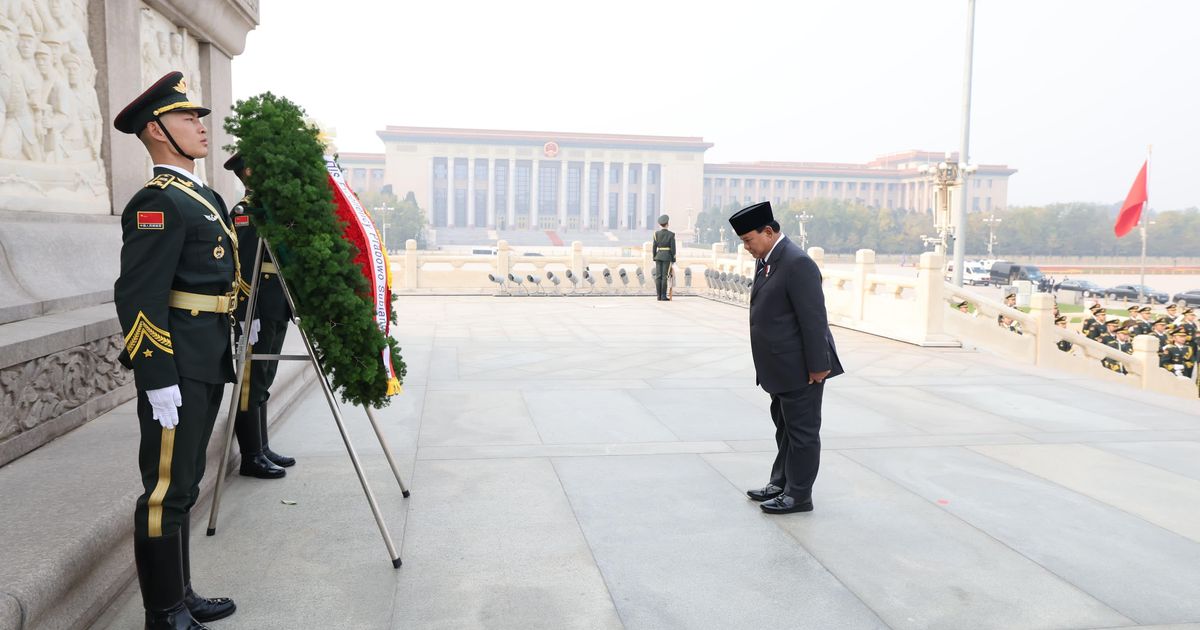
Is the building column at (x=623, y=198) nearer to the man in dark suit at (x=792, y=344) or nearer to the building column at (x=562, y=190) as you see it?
the building column at (x=562, y=190)

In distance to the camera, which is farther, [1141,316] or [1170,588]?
[1141,316]

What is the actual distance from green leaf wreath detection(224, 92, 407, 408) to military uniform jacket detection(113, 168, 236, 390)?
0.23m

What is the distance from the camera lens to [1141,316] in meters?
15.8

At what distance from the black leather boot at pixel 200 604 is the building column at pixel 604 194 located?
97964 millimetres

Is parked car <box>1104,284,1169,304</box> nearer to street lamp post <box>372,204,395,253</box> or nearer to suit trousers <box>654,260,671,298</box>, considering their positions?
suit trousers <box>654,260,671,298</box>

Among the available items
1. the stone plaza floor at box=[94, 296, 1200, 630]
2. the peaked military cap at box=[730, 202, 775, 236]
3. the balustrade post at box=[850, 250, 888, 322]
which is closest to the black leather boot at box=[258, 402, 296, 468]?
the stone plaza floor at box=[94, 296, 1200, 630]

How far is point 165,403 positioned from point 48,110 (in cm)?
337

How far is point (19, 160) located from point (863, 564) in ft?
15.9

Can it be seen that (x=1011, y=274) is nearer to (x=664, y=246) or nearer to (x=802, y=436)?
(x=664, y=246)

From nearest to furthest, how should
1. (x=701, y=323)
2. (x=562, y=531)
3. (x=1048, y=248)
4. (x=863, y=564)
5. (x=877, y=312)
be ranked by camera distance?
(x=863, y=564) → (x=562, y=531) → (x=877, y=312) → (x=701, y=323) → (x=1048, y=248)

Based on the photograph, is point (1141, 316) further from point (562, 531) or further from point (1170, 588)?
point (562, 531)

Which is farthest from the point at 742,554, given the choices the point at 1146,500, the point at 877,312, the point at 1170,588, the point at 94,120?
the point at 877,312

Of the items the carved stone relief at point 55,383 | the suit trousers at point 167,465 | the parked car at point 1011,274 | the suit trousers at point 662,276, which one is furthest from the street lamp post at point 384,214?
the suit trousers at point 167,465

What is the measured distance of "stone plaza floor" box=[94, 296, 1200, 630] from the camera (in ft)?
9.32
